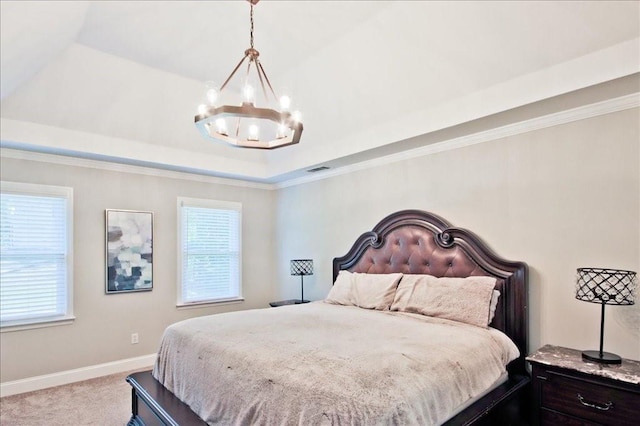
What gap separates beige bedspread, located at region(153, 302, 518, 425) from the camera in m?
1.65

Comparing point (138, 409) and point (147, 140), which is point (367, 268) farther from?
point (147, 140)

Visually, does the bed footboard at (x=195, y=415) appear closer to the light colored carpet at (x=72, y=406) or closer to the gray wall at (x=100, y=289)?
the light colored carpet at (x=72, y=406)

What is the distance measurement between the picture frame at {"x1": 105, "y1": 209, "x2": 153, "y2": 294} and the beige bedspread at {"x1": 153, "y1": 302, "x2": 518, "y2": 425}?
193cm

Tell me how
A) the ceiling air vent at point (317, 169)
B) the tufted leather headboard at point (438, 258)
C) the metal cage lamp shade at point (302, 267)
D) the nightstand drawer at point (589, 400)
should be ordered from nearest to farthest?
1. the nightstand drawer at point (589, 400)
2. the tufted leather headboard at point (438, 258)
3. the ceiling air vent at point (317, 169)
4. the metal cage lamp shade at point (302, 267)

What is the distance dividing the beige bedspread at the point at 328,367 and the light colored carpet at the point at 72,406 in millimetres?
871

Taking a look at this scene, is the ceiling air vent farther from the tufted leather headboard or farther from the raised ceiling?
the tufted leather headboard

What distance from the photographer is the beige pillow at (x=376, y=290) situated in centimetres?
354

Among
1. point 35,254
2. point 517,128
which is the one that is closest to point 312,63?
point 517,128

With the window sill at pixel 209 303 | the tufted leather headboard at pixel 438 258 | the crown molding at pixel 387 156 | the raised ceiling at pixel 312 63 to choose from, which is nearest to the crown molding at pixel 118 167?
the crown molding at pixel 387 156

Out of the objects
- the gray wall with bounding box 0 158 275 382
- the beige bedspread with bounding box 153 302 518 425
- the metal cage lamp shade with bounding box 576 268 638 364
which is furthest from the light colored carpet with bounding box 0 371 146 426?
the metal cage lamp shade with bounding box 576 268 638 364

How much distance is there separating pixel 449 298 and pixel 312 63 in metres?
2.47

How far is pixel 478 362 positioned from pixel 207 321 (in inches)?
76.6

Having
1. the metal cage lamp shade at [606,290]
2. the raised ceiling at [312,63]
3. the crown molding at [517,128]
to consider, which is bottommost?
the metal cage lamp shade at [606,290]

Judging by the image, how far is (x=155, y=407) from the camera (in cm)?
247
